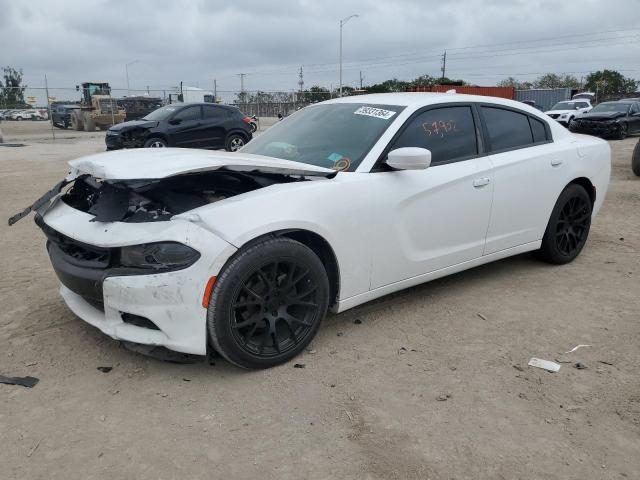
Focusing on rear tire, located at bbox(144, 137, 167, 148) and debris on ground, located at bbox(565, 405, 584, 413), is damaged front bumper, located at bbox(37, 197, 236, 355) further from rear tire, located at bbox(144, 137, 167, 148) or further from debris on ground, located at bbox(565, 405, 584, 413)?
rear tire, located at bbox(144, 137, 167, 148)

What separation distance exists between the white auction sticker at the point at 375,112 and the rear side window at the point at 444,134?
0.16 meters

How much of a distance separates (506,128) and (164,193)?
9.14 feet

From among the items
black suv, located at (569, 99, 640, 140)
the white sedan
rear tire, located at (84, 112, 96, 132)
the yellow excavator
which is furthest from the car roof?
rear tire, located at (84, 112, 96, 132)

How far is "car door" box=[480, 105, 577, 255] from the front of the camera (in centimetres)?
418

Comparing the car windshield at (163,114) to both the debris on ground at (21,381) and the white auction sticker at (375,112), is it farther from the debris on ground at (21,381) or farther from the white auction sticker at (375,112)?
the debris on ground at (21,381)

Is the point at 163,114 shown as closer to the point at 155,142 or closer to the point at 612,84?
the point at 155,142

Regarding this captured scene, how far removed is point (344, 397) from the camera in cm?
285

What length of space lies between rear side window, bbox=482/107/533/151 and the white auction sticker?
0.92 metres

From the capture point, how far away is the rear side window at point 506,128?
4.27 metres

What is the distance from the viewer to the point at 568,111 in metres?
24.1

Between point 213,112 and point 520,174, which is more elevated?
point 213,112

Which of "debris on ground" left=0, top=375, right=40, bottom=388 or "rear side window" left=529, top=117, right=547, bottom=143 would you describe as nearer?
"debris on ground" left=0, top=375, right=40, bottom=388

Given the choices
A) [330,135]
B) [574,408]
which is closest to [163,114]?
[330,135]

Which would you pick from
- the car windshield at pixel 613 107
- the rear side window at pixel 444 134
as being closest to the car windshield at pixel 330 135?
the rear side window at pixel 444 134
